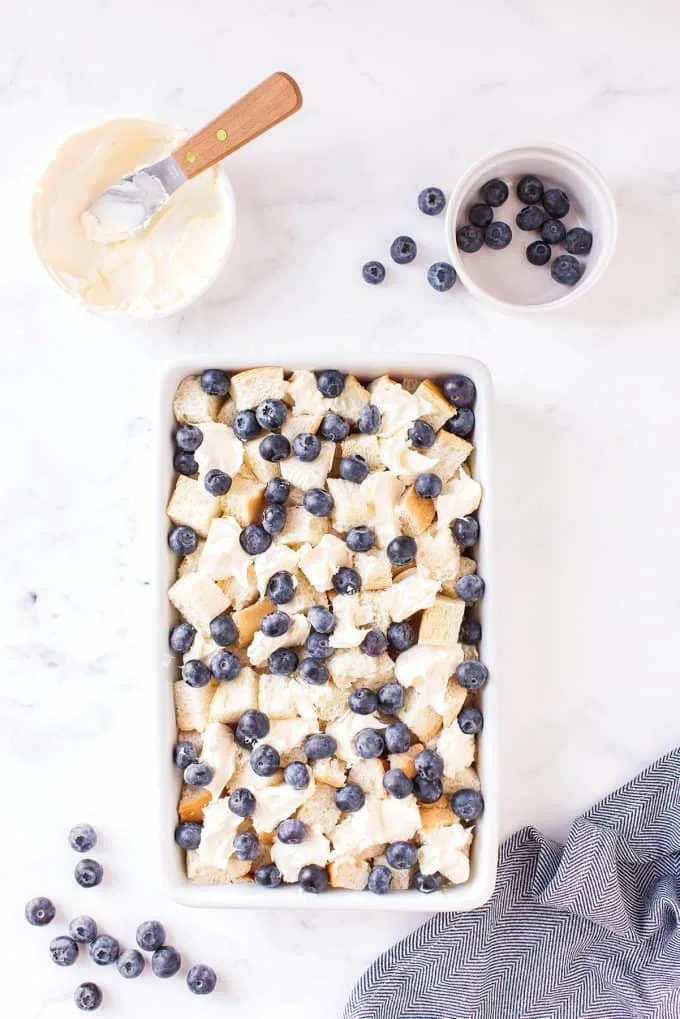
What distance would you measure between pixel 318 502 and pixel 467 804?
0.44 meters

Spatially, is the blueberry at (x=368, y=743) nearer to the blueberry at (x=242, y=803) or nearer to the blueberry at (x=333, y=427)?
the blueberry at (x=242, y=803)

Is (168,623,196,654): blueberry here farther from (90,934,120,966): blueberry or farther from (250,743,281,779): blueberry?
(90,934,120,966): blueberry

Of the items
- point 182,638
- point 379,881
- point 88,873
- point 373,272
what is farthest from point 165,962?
point 373,272

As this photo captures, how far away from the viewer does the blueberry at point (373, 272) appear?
1.63 metres

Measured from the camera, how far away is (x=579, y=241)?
1.63 metres

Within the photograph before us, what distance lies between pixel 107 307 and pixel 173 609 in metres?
0.46

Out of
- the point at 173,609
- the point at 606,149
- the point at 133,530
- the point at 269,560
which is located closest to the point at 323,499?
the point at 269,560

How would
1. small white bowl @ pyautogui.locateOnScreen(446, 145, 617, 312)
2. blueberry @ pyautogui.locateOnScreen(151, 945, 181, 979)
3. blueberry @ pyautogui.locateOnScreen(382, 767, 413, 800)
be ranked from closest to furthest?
blueberry @ pyautogui.locateOnScreen(382, 767, 413, 800)
small white bowl @ pyautogui.locateOnScreen(446, 145, 617, 312)
blueberry @ pyautogui.locateOnScreen(151, 945, 181, 979)

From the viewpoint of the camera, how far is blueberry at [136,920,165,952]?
5.46 ft

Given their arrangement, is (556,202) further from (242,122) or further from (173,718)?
(173,718)

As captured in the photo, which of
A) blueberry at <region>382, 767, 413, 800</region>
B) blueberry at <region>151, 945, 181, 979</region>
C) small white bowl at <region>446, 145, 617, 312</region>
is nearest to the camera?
blueberry at <region>382, 767, 413, 800</region>

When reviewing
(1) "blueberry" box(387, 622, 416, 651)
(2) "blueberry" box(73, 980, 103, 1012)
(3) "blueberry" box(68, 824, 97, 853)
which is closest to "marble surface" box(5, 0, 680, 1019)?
(3) "blueberry" box(68, 824, 97, 853)

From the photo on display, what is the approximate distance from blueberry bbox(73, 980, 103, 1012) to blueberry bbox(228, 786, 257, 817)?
469mm

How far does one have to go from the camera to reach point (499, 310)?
1.57 metres
